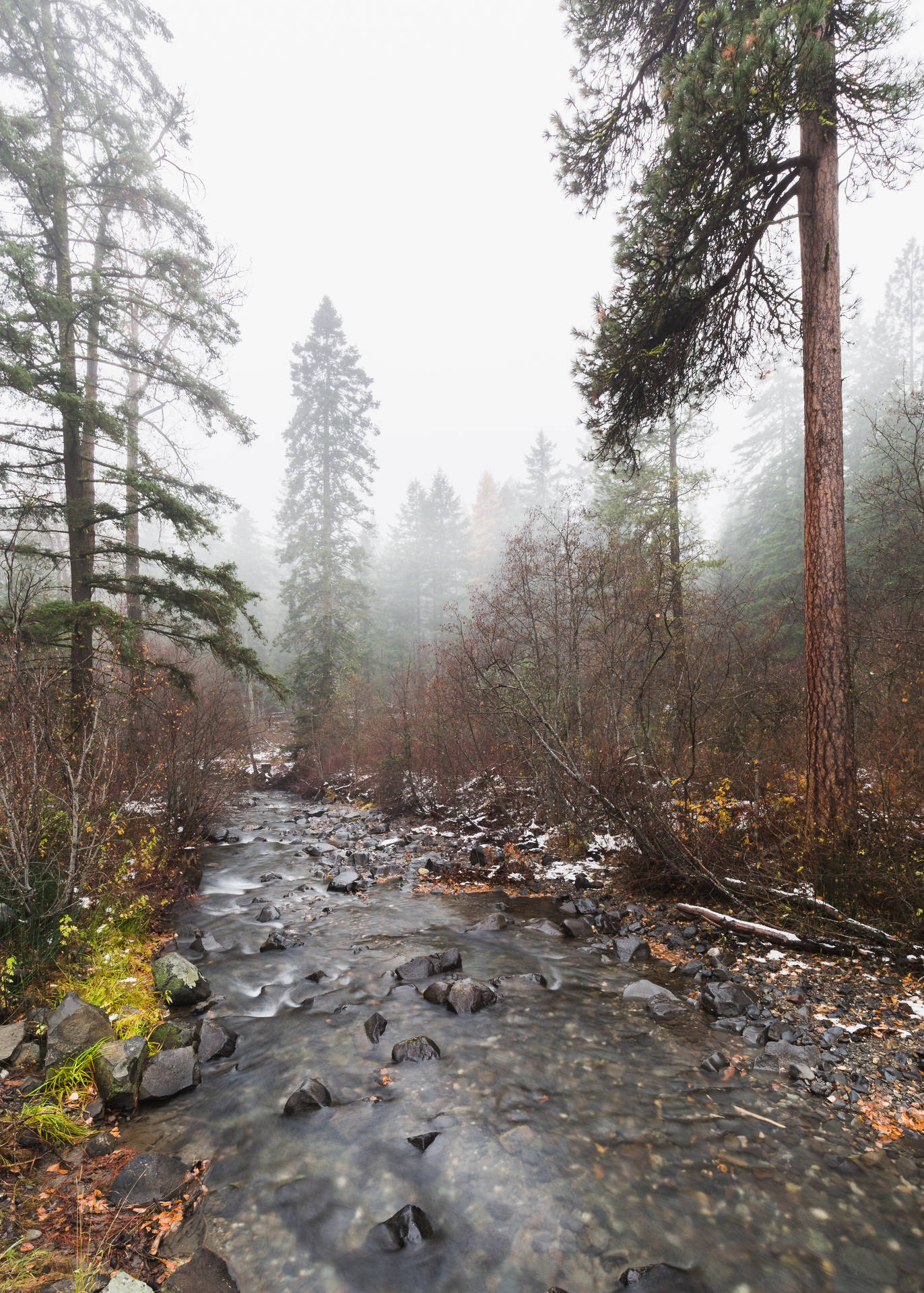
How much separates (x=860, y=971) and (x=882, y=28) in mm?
8564

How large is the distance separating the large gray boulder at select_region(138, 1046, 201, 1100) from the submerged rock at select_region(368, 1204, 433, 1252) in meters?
1.91

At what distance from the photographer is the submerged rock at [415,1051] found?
450cm

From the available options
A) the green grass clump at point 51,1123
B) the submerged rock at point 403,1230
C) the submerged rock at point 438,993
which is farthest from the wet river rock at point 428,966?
the green grass clump at point 51,1123

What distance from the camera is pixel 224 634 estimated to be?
9086 millimetres

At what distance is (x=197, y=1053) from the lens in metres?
4.57

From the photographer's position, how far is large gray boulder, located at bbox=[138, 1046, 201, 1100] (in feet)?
13.2

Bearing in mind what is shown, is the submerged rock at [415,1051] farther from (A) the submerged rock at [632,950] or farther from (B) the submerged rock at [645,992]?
(A) the submerged rock at [632,950]

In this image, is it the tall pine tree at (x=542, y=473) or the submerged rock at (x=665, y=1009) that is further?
the tall pine tree at (x=542, y=473)

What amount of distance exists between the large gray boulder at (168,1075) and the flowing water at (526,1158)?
0.31ft

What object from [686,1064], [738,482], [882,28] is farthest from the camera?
[738,482]

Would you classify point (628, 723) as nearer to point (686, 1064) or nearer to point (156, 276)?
point (686, 1064)

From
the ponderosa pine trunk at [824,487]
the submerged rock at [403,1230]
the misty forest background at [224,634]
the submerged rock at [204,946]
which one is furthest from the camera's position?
the submerged rock at [204,946]

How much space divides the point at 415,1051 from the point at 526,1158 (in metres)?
1.32

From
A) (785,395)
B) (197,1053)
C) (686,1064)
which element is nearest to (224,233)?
(197,1053)
